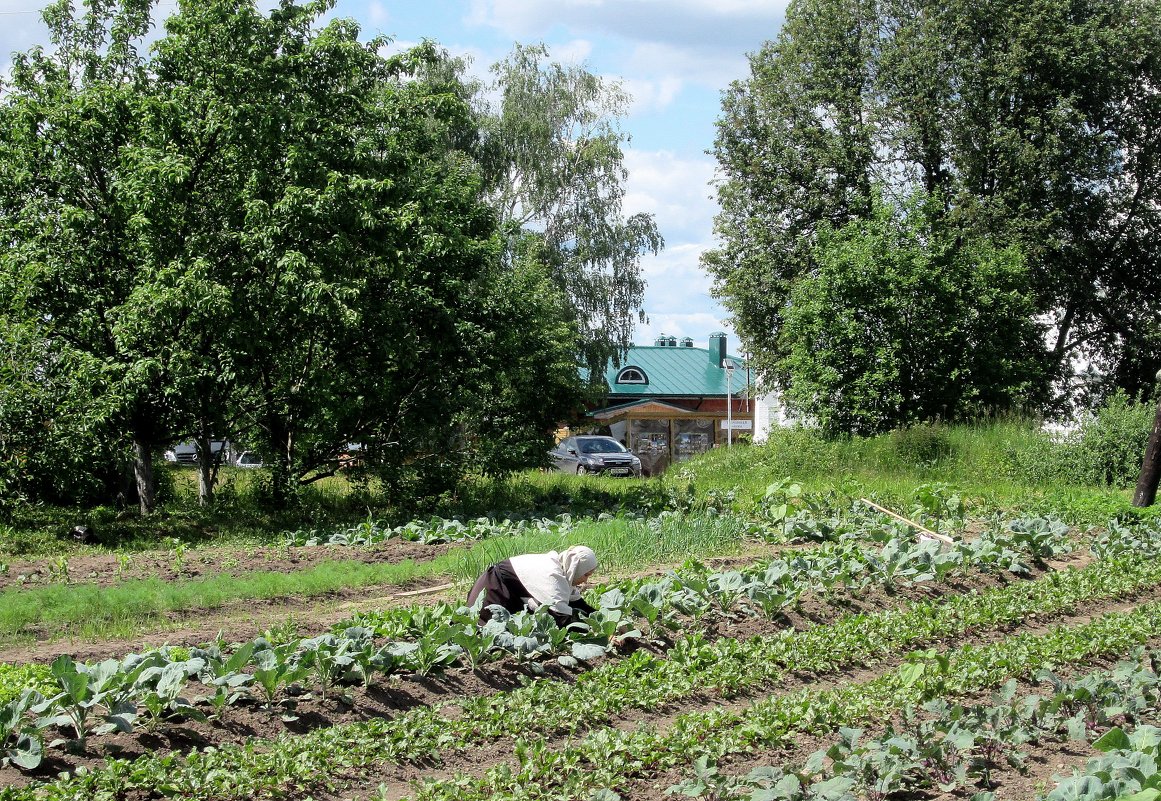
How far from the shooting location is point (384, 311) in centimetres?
1628

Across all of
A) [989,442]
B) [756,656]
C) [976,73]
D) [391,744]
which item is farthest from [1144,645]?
[976,73]

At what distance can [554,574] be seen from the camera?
7.48 meters

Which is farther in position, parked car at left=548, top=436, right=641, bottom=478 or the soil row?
parked car at left=548, top=436, right=641, bottom=478

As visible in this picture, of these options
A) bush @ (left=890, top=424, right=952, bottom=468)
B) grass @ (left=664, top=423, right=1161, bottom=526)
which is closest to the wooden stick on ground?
grass @ (left=664, top=423, right=1161, bottom=526)

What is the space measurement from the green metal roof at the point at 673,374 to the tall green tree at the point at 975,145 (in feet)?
57.1

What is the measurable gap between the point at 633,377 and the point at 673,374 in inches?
99.4

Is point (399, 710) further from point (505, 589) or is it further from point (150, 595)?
point (150, 595)

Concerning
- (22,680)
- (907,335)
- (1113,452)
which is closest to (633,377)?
(907,335)

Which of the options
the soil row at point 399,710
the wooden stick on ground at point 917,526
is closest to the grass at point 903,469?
the wooden stick on ground at point 917,526

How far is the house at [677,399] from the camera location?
40.8 m

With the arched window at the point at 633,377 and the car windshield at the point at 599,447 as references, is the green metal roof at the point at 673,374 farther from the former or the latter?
the car windshield at the point at 599,447

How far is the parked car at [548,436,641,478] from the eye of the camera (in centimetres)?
3072

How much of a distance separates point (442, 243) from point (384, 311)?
5.46 feet

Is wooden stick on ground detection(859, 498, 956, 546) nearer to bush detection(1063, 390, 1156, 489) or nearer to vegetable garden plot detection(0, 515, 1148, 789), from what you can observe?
vegetable garden plot detection(0, 515, 1148, 789)
